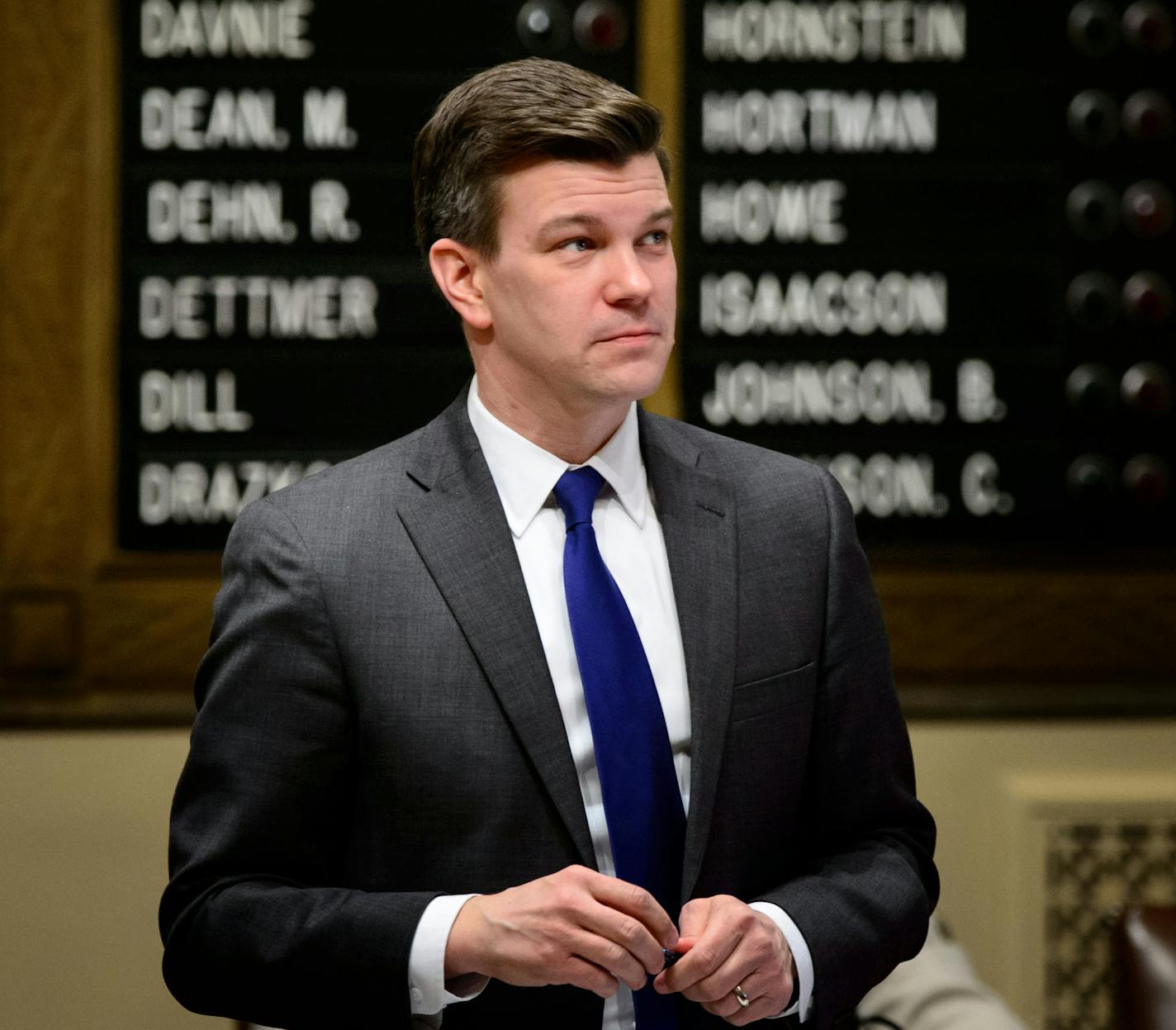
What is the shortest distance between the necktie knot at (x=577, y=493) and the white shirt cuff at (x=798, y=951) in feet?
1.17

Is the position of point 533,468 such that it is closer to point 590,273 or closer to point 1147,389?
point 590,273

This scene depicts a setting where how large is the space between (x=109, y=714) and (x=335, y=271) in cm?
85

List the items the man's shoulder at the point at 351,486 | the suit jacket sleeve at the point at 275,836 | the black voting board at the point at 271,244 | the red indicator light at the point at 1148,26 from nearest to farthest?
the suit jacket sleeve at the point at 275,836, the man's shoulder at the point at 351,486, the black voting board at the point at 271,244, the red indicator light at the point at 1148,26

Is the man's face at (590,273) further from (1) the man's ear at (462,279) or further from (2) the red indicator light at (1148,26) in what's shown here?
(2) the red indicator light at (1148,26)

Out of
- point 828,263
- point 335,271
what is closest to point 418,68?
point 335,271

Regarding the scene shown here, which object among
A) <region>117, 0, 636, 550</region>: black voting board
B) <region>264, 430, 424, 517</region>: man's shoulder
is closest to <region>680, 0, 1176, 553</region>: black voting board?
<region>117, 0, 636, 550</region>: black voting board

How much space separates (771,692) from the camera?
4.38 feet

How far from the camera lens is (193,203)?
8.80ft

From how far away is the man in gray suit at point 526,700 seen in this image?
4.12 feet

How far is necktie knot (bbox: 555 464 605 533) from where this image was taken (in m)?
1.37

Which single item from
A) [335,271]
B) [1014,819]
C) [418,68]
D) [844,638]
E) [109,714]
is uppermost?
[418,68]

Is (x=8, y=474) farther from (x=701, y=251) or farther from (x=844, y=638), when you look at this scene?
(x=844, y=638)

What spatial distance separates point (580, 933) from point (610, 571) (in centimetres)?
35

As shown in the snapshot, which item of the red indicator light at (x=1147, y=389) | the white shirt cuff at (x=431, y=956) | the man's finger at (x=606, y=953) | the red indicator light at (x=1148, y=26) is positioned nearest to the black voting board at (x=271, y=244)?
the red indicator light at (x=1148, y=26)
